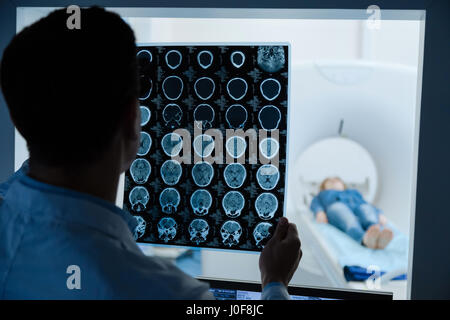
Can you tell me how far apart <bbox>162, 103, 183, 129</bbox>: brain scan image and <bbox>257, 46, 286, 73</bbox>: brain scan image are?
1.15ft

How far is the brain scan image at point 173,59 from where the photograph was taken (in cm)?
151

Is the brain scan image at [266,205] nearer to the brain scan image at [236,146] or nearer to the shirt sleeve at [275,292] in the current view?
the brain scan image at [236,146]

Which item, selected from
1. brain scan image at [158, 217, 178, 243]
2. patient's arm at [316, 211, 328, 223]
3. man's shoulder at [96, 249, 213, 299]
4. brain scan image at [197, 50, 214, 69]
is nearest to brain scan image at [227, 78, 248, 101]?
brain scan image at [197, 50, 214, 69]

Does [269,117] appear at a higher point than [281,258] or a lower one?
higher

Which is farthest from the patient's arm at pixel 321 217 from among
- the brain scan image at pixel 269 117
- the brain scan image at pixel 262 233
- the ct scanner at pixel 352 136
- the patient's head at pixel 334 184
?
the brain scan image at pixel 269 117

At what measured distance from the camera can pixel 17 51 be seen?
722mm

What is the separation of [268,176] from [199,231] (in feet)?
1.11

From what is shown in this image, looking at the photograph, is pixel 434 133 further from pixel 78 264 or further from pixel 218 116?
pixel 78 264

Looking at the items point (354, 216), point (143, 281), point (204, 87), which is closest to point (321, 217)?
point (354, 216)

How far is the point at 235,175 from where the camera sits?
1520 millimetres

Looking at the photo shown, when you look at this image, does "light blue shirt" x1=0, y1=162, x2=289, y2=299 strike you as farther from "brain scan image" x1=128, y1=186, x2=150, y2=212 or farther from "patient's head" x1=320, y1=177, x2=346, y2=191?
"patient's head" x1=320, y1=177, x2=346, y2=191

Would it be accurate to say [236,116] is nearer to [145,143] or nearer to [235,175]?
[235,175]

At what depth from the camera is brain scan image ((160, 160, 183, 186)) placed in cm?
156

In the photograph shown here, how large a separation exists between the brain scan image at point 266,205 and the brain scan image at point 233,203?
6 centimetres
